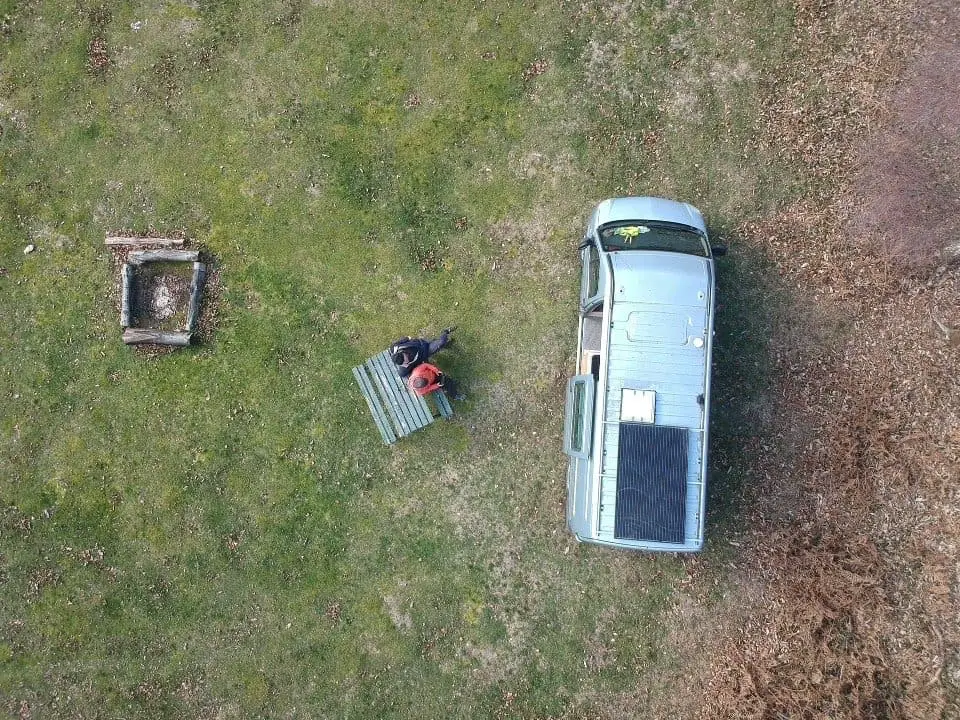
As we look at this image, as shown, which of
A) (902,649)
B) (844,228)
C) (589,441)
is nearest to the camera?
(589,441)

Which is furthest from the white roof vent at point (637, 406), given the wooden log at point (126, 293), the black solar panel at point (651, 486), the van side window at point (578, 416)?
the wooden log at point (126, 293)

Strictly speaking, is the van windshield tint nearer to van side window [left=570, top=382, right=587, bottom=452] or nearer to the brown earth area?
the brown earth area

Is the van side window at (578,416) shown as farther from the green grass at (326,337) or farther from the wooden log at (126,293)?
the wooden log at (126,293)

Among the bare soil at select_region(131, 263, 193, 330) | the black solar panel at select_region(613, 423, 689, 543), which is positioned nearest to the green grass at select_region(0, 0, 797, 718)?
the bare soil at select_region(131, 263, 193, 330)

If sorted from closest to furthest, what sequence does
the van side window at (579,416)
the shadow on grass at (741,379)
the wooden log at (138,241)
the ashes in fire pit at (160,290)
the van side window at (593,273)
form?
the van side window at (579,416) → the van side window at (593,273) → the shadow on grass at (741,379) → the ashes in fire pit at (160,290) → the wooden log at (138,241)

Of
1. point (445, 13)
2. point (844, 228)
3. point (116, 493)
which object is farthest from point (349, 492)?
point (844, 228)

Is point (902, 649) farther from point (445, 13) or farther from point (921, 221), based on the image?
point (445, 13)
